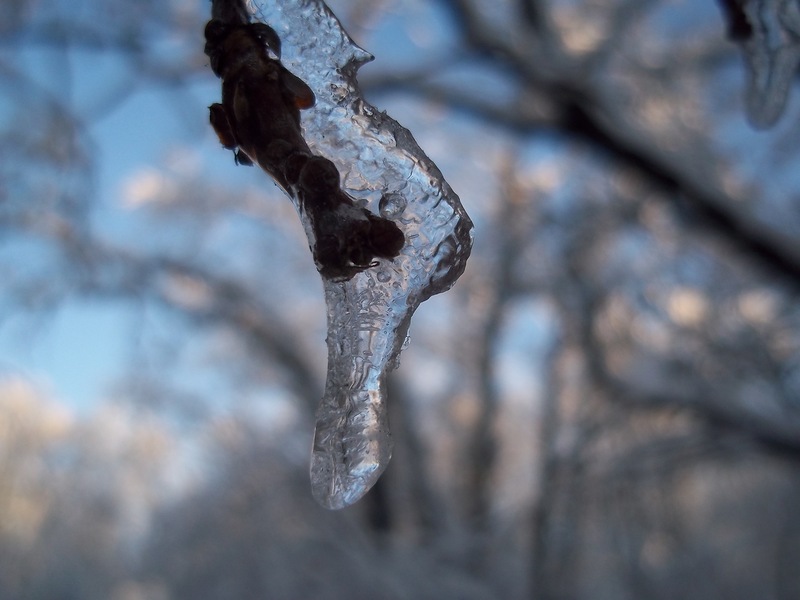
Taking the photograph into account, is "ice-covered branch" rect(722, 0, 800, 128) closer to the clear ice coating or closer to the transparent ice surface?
the transparent ice surface

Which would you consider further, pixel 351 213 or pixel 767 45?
pixel 767 45

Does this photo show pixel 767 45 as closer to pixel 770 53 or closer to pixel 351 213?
pixel 770 53

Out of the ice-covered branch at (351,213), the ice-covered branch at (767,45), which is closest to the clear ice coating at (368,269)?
the ice-covered branch at (351,213)

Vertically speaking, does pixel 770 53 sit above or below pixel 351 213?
above

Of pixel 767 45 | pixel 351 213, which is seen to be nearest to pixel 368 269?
pixel 351 213
